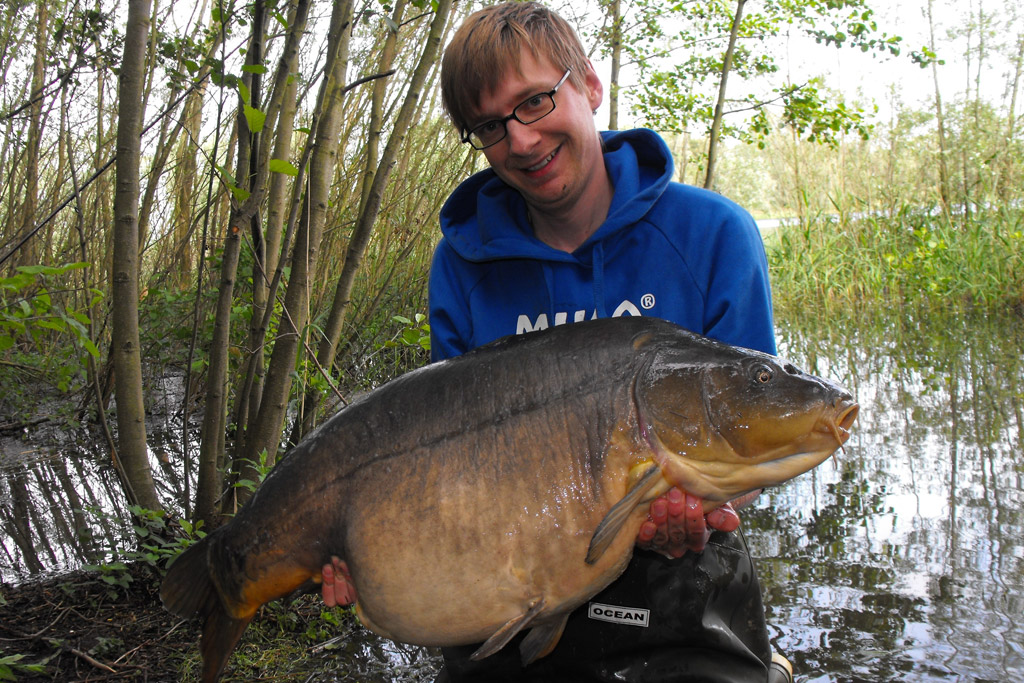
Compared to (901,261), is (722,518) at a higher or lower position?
higher

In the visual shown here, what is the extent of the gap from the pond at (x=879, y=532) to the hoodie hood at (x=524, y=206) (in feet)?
4.38

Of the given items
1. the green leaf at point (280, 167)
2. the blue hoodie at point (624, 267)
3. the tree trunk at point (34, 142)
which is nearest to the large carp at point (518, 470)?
the blue hoodie at point (624, 267)

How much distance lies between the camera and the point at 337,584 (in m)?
1.61

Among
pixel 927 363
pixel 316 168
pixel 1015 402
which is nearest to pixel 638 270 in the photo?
pixel 316 168

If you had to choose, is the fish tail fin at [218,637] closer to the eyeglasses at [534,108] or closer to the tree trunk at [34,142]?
the eyeglasses at [534,108]

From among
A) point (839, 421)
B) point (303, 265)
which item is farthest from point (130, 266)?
point (839, 421)

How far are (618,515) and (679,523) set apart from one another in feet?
0.48

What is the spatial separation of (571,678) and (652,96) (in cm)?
741

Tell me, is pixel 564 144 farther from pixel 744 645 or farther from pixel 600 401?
pixel 744 645

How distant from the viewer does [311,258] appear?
10.2 feet

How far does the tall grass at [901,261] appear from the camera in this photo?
24.5 feet

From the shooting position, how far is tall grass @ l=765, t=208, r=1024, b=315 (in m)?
7.48

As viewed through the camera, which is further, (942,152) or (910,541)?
(942,152)

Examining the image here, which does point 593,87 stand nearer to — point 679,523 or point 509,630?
point 679,523
